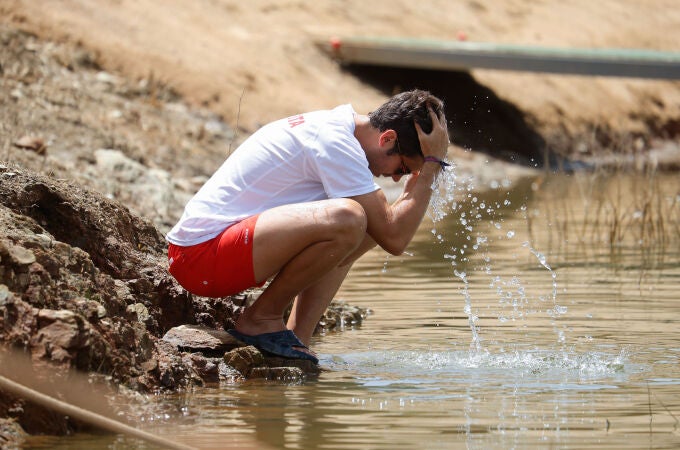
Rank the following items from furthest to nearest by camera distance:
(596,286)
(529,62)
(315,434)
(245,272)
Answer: (529,62)
(596,286)
(245,272)
(315,434)

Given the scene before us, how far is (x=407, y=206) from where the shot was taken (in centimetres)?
571

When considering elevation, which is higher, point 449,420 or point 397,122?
point 397,122

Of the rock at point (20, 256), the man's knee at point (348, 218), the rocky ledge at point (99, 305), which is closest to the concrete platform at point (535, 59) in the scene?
the rocky ledge at point (99, 305)

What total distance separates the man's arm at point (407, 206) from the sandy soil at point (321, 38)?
984 cm

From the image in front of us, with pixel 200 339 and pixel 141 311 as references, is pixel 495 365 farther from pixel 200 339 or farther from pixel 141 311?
pixel 141 311

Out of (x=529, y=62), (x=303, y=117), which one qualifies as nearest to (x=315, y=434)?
(x=303, y=117)

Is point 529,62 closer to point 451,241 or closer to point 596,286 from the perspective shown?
point 451,241

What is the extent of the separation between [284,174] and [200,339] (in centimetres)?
85

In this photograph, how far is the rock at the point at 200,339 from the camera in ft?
18.9

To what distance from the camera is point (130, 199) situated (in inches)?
422

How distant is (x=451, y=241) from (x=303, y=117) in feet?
19.0

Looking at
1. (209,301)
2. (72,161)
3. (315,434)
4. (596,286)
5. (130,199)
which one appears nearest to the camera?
(315,434)

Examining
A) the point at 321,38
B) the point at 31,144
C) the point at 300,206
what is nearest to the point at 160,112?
the point at 31,144

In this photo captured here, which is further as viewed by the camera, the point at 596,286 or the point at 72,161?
the point at 72,161
